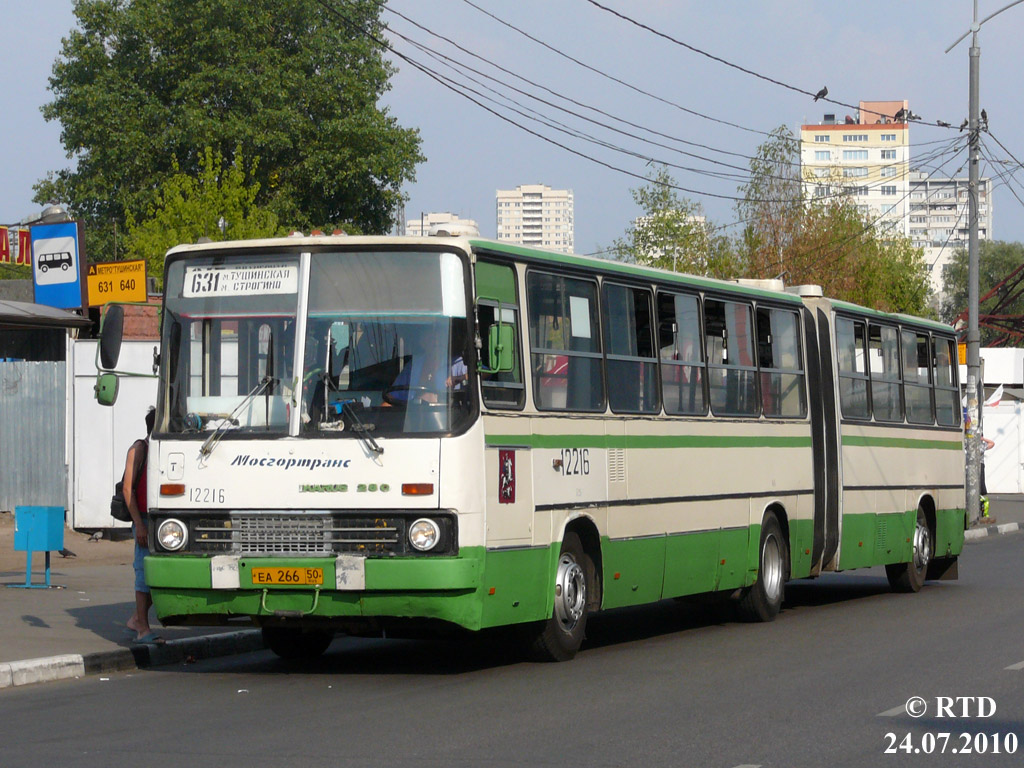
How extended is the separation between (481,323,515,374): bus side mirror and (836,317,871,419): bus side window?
7.28 meters

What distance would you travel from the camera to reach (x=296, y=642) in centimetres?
1229

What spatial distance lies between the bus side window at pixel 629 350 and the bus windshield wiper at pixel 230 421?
3.00 metres

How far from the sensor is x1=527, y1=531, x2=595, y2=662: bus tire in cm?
1159

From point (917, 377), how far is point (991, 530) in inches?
504

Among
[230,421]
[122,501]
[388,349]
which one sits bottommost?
[122,501]

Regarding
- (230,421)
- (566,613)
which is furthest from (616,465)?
(230,421)

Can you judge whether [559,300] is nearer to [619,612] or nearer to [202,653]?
[202,653]

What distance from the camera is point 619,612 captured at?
1650 centimetres

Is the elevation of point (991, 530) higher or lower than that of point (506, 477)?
lower

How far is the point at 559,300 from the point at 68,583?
26.2 ft

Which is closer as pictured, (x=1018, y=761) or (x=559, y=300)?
(x=1018, y=761)

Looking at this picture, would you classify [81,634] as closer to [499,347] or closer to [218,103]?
[499,347]

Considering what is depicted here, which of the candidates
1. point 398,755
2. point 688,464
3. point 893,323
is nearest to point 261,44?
point 893,323

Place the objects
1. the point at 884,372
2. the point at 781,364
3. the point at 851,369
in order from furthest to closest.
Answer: the point at 884,372
the point at 851,369
the point at 781,364
